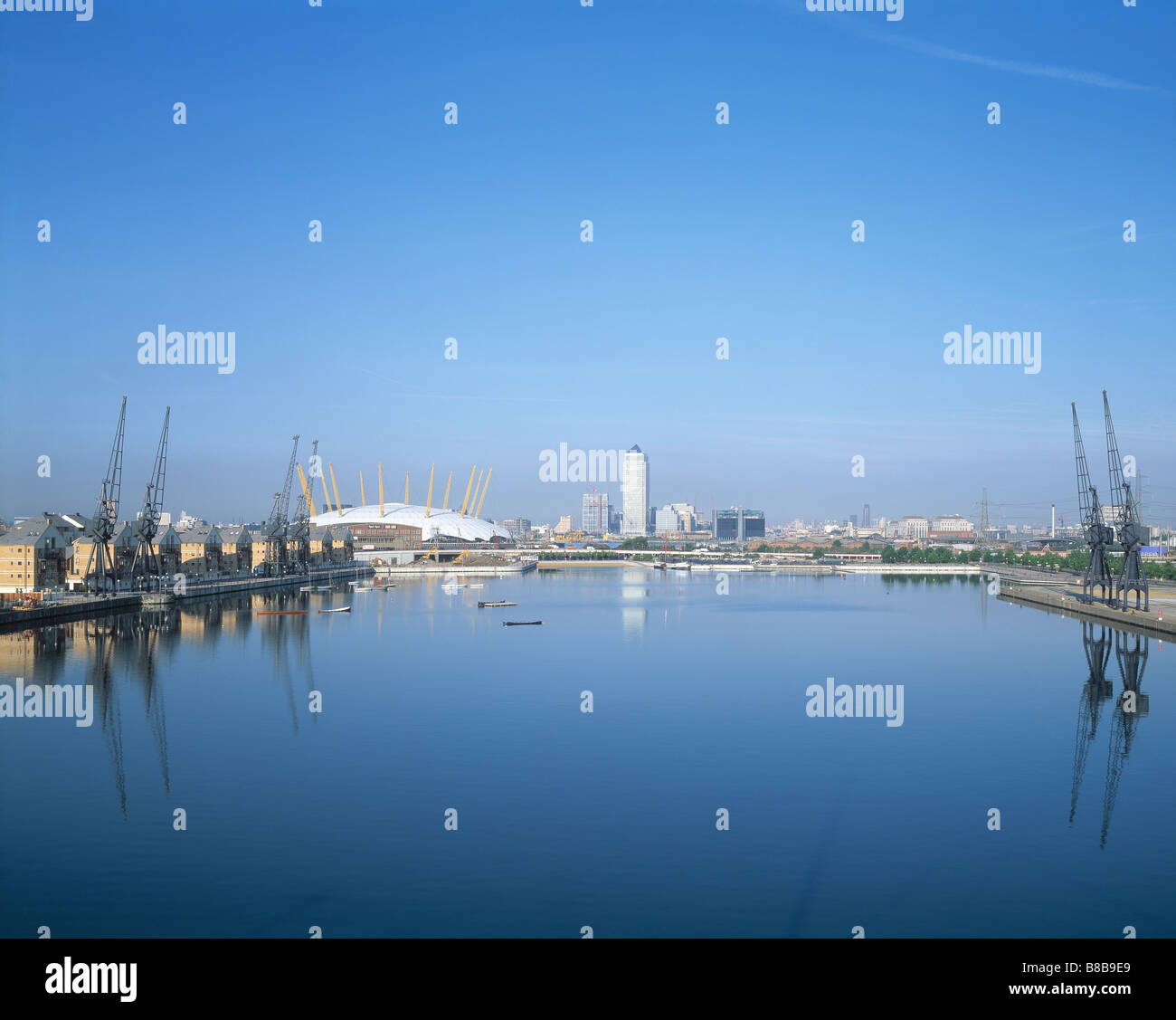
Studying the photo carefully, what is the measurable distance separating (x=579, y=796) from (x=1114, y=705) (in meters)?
11.2

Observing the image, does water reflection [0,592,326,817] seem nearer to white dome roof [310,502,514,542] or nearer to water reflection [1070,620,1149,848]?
water reflection [1070,620,1149,848]

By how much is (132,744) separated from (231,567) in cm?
3976

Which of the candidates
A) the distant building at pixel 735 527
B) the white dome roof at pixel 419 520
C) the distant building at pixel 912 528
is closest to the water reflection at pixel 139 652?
the white dome roof at pixel 419 520

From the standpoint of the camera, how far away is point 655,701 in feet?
58.7

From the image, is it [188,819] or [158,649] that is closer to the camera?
[188,819]

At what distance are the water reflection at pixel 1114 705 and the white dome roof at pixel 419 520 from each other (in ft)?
204

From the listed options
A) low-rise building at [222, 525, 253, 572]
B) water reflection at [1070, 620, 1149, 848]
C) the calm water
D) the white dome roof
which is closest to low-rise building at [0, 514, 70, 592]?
the calm water

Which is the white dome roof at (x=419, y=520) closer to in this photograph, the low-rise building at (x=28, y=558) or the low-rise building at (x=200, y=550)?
the low-rise building at (x=200, y=550)

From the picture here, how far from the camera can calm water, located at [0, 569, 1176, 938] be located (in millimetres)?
8367

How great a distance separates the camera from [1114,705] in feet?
58.6

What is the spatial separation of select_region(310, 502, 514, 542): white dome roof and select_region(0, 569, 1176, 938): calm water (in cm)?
6082

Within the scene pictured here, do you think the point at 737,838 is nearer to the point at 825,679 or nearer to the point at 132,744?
the point at 132,744
